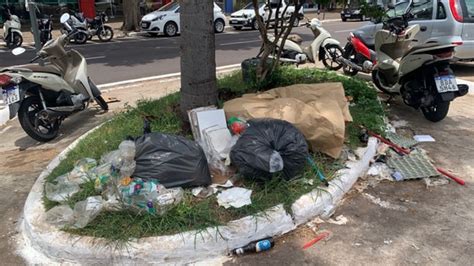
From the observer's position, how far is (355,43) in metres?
7.31

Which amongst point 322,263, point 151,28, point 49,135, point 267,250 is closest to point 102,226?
point 267,250

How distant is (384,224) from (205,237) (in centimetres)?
138

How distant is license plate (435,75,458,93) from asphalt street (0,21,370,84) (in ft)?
19.9

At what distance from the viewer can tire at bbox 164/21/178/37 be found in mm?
16500

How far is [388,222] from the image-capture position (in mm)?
3162

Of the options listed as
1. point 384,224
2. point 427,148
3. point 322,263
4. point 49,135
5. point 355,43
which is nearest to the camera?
point 322,263

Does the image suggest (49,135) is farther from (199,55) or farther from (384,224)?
(384,224)

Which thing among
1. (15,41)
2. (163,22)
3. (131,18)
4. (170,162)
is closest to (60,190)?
(170,162)

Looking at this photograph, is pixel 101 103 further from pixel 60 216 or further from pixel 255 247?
pixel 255 247

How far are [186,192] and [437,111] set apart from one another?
11.6 feet

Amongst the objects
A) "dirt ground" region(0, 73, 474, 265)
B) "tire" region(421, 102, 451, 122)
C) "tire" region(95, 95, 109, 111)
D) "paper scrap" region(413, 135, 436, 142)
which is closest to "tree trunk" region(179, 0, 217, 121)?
"dirt ground" region(0, 73, 474, 265)

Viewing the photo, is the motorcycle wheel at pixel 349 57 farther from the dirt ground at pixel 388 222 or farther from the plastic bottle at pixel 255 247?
the plastic bottle at pixel 255 247

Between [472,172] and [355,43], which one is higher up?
[355,43]

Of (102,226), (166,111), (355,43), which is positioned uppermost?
(355,43)
